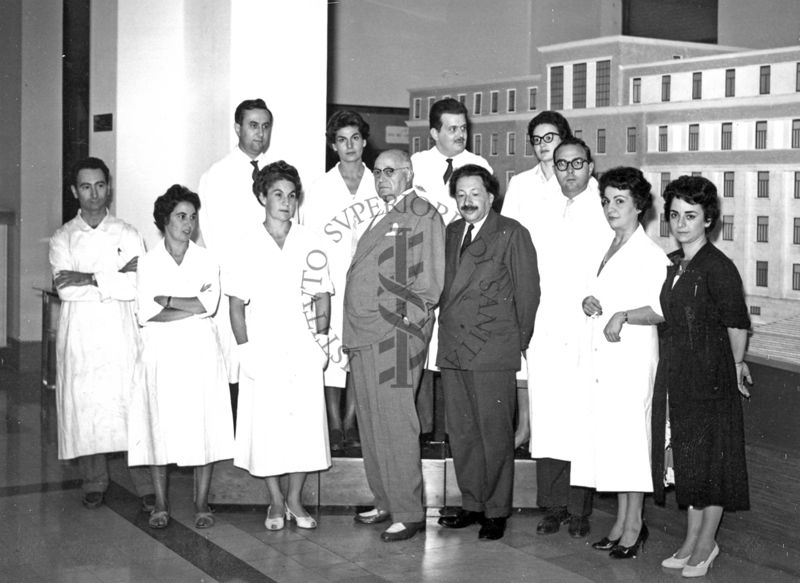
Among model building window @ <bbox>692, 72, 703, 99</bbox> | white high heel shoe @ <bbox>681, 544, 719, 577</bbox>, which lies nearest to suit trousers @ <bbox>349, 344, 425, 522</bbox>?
white high heel shoe @ <bbox>681, 544, 719, 577</bbox>

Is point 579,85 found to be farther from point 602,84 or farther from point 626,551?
point 626,551

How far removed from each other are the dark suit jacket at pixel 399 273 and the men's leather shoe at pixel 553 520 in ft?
3.34

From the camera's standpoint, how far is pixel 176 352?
461cm

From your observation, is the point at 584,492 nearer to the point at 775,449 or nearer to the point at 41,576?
the point at 775,449

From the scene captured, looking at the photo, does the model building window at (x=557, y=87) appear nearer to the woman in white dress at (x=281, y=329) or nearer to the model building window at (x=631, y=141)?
the model building window at (x=631, y=141)

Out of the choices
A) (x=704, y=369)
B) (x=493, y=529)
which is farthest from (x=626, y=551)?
(x=704, y=369)

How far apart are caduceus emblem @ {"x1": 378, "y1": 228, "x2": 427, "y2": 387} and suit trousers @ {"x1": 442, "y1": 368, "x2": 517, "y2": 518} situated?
0.67 feet

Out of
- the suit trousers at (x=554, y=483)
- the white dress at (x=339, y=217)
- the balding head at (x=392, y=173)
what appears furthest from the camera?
the white dress at (x=339, y=217)

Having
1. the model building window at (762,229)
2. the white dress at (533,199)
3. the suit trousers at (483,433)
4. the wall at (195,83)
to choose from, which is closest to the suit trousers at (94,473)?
the suit trousers at (483,433)

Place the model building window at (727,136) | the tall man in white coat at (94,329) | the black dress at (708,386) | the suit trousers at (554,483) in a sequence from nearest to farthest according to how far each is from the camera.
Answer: the black dress at (708,386) → the suit trousers at (554,483) → the model building window at (727,136) → the tall man in white coat at (94,329)

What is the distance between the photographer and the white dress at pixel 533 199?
15.6 ft

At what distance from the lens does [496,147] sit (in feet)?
18.7

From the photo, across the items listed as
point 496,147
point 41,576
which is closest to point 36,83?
point 496,147

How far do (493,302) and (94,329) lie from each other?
2027 millimetres
